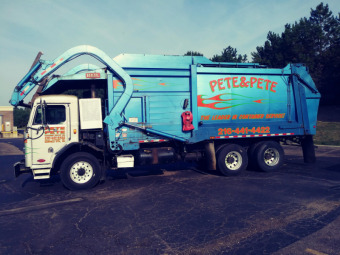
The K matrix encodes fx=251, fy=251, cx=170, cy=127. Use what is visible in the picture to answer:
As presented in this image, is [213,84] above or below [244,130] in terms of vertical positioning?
above

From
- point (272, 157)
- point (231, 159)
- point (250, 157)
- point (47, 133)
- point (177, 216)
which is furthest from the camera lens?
point (272, 157)

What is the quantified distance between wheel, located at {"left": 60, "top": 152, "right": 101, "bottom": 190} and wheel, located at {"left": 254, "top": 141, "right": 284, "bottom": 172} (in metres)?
5.40

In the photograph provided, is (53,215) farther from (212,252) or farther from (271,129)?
(271,129)

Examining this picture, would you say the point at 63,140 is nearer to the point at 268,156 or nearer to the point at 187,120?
the point at 187,120

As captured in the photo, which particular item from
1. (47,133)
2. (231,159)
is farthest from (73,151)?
(231,159)

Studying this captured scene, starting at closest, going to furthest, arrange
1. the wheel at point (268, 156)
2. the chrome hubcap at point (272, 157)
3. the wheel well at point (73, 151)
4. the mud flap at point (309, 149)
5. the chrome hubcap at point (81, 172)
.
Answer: the chrome hubcap at point (81, 172), the wheel well at point (73, 151), the wheel at point (268, 156), the chrome hubcap at point (272, 157), the mud flap at point (309, 149)

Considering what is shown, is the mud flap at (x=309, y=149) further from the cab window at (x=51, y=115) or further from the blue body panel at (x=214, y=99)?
the cab window at (x=51, y=115)

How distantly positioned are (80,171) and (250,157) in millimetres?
5802

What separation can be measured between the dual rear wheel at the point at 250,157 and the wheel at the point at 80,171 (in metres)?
3.98

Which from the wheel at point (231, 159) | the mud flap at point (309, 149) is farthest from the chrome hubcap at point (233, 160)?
the mud flap at point (309, 149)

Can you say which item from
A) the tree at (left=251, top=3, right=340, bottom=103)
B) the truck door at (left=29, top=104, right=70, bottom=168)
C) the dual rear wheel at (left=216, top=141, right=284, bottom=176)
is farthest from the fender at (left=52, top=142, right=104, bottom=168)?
the tree at (left=251, top=3, right=340, bottom=103)

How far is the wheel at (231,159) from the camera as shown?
8383 millimetres

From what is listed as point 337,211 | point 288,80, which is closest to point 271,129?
point 288,80

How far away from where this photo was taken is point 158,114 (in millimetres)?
7891
